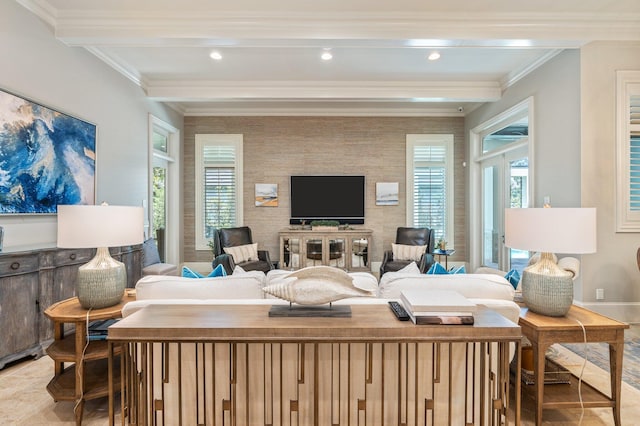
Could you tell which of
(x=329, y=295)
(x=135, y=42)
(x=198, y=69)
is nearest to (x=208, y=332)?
(x=329, y=295)

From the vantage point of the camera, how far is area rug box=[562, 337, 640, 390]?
2334 millimetres

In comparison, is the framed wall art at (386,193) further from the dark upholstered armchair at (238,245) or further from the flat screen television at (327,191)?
the dark upholstered armchair at (238,245)

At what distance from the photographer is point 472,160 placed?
226 inches

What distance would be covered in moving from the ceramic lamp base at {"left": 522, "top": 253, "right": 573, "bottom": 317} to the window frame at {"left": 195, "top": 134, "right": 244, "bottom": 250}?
194 inches

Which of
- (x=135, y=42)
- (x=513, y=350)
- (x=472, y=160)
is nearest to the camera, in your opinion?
(x=513, y=350)

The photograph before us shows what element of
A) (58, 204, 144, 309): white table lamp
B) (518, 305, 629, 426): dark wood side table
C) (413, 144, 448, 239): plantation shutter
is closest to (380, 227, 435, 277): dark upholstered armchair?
(413, 144, 448, 239): plantation shutter

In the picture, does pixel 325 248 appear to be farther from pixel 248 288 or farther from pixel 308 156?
pixel 248 288

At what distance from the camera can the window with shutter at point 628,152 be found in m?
3.29

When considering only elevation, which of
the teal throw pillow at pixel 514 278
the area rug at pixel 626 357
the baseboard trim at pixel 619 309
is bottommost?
the area rug at pixel 626 357

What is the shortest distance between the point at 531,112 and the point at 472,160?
1.74m

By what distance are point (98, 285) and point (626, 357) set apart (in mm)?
4084

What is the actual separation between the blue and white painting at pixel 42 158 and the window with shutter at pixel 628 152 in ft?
18.7

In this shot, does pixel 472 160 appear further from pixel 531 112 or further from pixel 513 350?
pixel 513 350

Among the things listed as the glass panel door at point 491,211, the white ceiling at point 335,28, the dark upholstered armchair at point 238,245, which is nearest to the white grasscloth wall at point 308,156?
the dark upholstered armchair at point 238,245
